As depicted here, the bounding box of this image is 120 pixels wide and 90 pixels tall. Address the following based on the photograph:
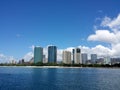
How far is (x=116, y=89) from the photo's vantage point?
7538 cm

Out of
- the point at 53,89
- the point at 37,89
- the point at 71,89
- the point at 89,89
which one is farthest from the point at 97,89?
the point at 37,89

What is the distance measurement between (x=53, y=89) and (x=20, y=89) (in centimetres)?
1016

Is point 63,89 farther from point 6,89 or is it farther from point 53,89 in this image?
point 6,89

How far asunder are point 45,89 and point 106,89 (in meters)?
19.1

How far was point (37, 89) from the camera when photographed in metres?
73.6

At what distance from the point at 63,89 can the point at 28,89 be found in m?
10.8

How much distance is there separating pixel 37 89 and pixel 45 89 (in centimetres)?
244

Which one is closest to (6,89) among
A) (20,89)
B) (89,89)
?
(20,89)

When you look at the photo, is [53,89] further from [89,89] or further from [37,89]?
[89,89]

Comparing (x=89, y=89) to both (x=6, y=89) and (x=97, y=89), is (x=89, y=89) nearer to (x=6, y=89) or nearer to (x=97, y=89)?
(x=97, y=89)

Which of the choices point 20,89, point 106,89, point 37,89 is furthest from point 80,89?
point 20,89

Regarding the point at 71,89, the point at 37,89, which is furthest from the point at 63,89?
the point at 37,89

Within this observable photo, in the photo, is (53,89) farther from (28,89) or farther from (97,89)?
(97,89)

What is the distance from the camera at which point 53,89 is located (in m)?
75.0
